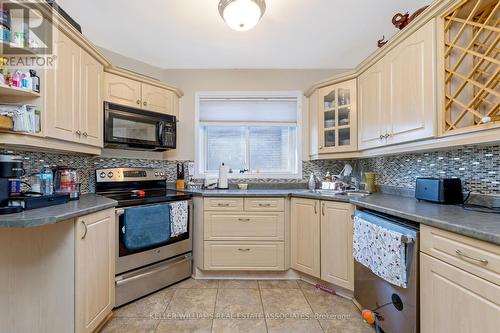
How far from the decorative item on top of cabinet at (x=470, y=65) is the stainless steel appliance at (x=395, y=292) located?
2.24 ft

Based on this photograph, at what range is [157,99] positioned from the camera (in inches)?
101

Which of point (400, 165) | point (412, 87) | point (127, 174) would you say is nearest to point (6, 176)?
point (127, 174)

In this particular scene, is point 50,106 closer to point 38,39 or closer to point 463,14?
point 38,39

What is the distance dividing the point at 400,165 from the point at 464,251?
138cm

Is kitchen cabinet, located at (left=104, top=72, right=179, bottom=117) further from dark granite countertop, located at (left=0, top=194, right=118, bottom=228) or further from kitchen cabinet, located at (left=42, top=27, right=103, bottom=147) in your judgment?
dark granite countertop, located at (left=0, top=194, right=118, bottom=228)

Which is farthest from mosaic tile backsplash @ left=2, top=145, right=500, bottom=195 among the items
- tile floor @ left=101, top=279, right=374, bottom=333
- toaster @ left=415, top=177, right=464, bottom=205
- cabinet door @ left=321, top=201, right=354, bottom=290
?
tile floor @ left=101, top=279, right=374, bottom=333

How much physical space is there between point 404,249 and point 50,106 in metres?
2.42

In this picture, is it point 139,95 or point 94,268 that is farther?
point 139,95

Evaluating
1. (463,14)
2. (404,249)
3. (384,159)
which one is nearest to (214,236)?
(404,249)

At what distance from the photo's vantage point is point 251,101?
303cm

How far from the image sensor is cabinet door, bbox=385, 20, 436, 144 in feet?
4.88

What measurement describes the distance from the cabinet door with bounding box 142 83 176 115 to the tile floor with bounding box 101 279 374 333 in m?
1.91

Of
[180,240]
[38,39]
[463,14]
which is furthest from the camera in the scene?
[180,240]

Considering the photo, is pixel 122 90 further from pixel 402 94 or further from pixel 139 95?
pixel 402 94
